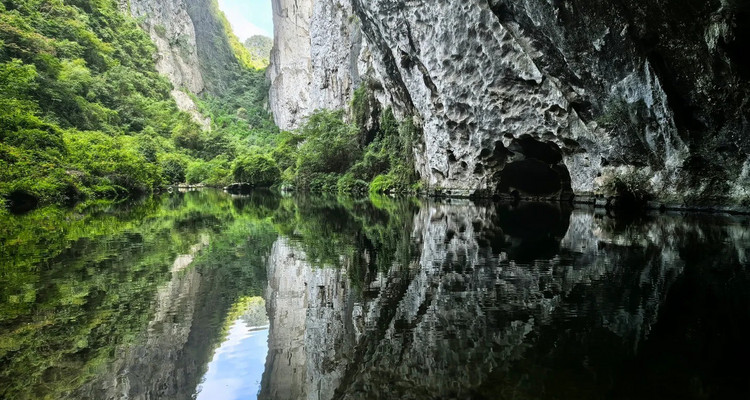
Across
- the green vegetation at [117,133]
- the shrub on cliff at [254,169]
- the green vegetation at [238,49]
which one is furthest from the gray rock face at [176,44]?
the shrub on cliff at [254,169]

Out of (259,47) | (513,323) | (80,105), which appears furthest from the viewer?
(259,47)

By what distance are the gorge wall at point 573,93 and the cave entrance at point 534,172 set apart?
0.27ft

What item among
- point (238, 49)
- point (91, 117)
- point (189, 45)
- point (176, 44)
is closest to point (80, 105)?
point (91, 117)

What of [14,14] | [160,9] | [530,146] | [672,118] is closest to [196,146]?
[14,14]

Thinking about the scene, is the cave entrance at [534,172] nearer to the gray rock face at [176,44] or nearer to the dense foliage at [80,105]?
the dense foliage at [80,105]

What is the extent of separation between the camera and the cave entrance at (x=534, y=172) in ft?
69.4

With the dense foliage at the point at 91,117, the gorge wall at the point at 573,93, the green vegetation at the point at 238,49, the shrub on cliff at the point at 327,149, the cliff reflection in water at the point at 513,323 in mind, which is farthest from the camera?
the green vegetation at the point at 238,49

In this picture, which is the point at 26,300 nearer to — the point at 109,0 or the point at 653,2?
the point at 653,2

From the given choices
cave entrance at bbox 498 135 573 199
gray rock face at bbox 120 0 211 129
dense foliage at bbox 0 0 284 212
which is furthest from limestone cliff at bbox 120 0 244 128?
cave entrance at bbox 498 135 573 199

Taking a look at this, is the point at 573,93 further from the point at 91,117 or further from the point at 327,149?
the point at 91,117

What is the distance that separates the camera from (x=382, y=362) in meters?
3.18

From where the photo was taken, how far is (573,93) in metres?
17.0

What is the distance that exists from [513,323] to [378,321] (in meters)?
1.23

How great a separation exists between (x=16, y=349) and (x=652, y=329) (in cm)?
508
